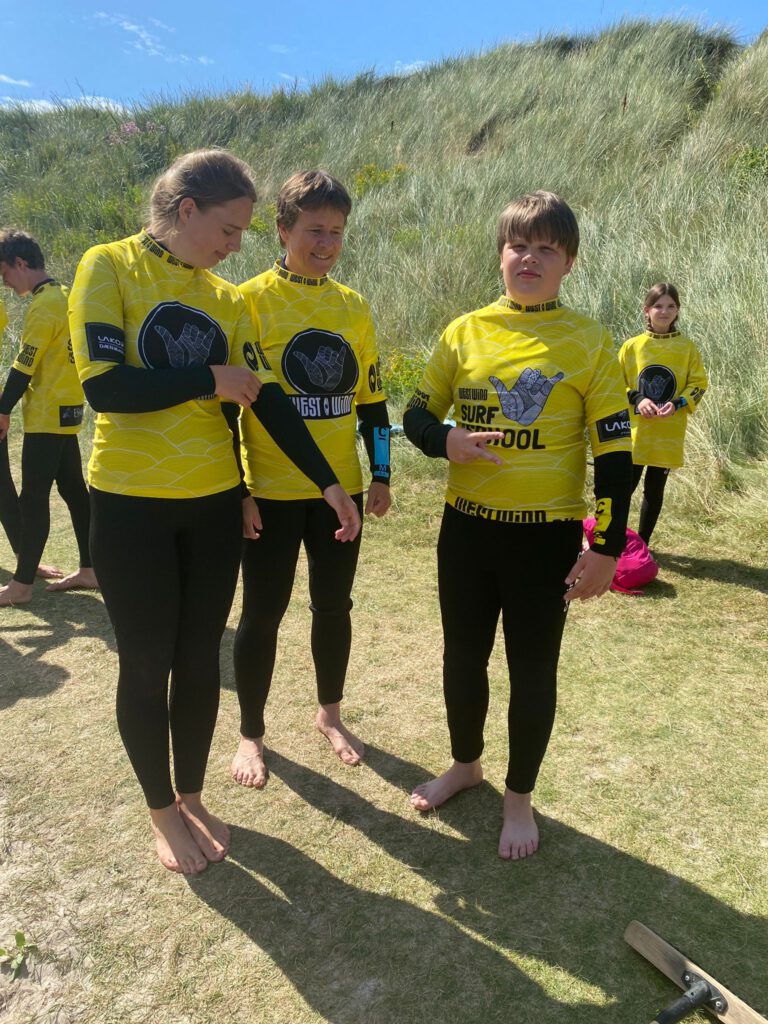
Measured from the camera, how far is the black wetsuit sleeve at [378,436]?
2.71 m

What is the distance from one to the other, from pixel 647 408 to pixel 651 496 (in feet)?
2.05

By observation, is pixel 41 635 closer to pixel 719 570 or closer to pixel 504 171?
A: pixel 719 570

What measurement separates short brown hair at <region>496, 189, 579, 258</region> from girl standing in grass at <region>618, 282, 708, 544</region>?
2977 millimetres

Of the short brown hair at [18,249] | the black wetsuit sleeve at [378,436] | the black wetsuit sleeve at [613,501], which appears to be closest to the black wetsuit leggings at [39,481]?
the short brown hair at [18,249]

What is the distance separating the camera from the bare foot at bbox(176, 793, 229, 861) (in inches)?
92.8

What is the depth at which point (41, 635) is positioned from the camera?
396cm

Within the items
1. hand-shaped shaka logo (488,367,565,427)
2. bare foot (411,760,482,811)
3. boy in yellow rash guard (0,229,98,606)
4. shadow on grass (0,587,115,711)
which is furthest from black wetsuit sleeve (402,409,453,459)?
boy in yellow rash guard (0,229,98,606)

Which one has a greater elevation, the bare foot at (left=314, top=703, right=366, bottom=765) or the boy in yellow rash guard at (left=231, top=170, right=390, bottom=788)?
the boy in yellow rash guard at (left=231, top=170, right=390, bottom=788)

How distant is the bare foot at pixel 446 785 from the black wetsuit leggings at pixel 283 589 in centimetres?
59

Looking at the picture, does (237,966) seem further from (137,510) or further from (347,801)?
(137,510)

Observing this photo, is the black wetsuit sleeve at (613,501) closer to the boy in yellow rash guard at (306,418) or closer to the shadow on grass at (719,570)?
the boy in yellow rash guard at (306,418)

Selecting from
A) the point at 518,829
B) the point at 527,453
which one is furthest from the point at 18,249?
the point at 518,829

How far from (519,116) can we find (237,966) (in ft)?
55.1

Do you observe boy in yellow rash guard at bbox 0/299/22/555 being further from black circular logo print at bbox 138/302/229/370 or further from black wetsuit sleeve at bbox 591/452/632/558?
black wetsuit sleeve at bbox 591/452/632/558
